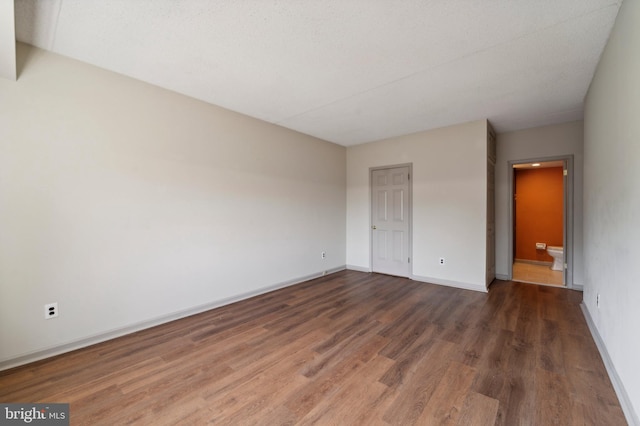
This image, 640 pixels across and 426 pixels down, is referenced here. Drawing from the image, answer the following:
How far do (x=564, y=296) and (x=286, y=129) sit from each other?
472 centimetres

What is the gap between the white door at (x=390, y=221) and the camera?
4.75 meters

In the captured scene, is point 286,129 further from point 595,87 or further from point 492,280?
point 492,280

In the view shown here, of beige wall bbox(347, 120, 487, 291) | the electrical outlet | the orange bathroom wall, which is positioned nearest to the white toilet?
the orange bathroom wall

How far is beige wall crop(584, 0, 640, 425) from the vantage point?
60.2 inches

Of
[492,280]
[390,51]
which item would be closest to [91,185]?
[390,51]

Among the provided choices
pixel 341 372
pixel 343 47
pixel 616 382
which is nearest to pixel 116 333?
pixel 341 372

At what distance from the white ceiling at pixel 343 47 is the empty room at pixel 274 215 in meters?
0.02

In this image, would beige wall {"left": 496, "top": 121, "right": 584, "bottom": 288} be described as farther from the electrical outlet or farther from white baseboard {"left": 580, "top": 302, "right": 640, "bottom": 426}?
the electrical outlet

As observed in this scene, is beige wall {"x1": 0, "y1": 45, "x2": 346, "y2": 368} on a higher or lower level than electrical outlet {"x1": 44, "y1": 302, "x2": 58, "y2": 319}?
higher

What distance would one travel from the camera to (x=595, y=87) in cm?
261

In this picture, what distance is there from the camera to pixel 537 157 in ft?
13.8

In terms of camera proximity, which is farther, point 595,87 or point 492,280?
point 492,280

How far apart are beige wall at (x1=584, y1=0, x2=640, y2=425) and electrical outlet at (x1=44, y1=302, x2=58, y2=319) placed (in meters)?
4.03

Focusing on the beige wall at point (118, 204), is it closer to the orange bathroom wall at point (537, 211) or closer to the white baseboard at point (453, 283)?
the white baseboard at point (453, 283)
